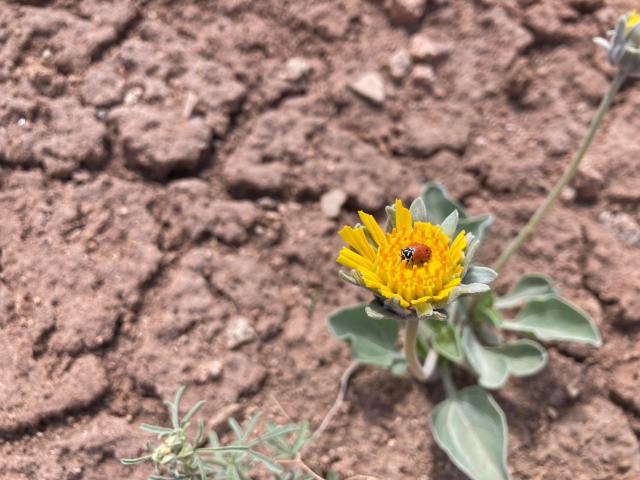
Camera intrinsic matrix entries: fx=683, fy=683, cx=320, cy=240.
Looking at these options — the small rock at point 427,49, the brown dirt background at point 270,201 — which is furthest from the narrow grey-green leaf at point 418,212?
the small rock at point 427,49

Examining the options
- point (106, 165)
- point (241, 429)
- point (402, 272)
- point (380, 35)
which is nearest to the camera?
point (402, 272)

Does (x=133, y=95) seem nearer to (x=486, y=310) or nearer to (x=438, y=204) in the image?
(x=438, y=204)

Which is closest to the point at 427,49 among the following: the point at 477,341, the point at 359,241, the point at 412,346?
the point at 477,341

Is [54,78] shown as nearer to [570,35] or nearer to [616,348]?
[570,35]

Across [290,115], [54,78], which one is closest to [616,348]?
[290,115]

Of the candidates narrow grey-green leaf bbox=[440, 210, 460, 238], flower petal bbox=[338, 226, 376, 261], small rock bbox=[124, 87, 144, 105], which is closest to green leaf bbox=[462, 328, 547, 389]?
narrow grey-green leaf bbox=[440, 210, 460, 238]

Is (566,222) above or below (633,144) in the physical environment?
below

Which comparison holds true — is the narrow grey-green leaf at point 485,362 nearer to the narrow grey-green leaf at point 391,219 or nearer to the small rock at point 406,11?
the narrow grey-green leaf at point 391,219
